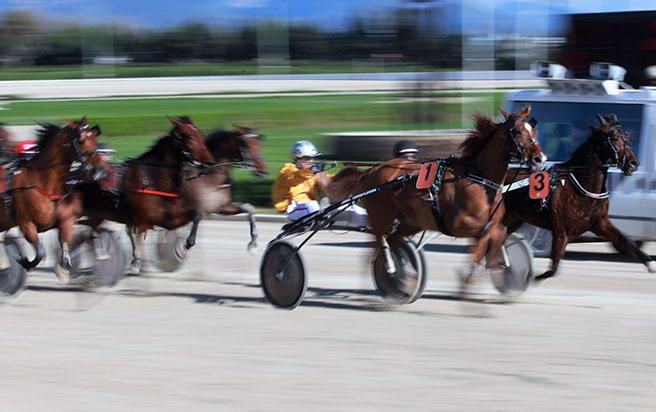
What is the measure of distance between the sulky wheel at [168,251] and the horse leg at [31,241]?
2.08 metres

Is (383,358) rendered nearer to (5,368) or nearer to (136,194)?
(5,368)

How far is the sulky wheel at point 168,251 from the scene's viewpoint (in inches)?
490

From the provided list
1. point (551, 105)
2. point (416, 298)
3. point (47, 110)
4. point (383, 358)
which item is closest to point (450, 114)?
point (551, 105)

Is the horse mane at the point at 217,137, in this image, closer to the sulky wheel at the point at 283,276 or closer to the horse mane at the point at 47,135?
the horse mane at the point at 47,135

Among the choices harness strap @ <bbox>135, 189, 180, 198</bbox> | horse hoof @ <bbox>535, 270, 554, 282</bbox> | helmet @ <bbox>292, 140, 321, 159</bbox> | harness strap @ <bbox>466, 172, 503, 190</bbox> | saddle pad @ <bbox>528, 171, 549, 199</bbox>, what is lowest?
horse hoof @ <bbox>535, 270, 554, 282</bbox>

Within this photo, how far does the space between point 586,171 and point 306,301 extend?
3.09m

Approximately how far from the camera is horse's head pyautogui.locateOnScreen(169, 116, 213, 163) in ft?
38.9

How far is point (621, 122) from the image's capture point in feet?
40.3

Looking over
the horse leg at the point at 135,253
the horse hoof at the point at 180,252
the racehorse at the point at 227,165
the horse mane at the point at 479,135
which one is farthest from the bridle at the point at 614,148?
the horse leg at the point at 135,253

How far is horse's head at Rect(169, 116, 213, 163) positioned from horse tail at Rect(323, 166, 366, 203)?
5.65ft

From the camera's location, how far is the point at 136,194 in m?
11.6

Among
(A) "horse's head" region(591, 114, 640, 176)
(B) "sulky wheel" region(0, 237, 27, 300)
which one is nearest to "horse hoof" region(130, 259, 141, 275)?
(B) "sulky wheel" region(0, 237, 27, 300)

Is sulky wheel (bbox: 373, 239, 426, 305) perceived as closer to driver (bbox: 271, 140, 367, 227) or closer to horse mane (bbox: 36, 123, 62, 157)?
driver (bbox: 271, 140, 367, 227)

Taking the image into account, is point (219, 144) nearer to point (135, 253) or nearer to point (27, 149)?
point (135, 253)
